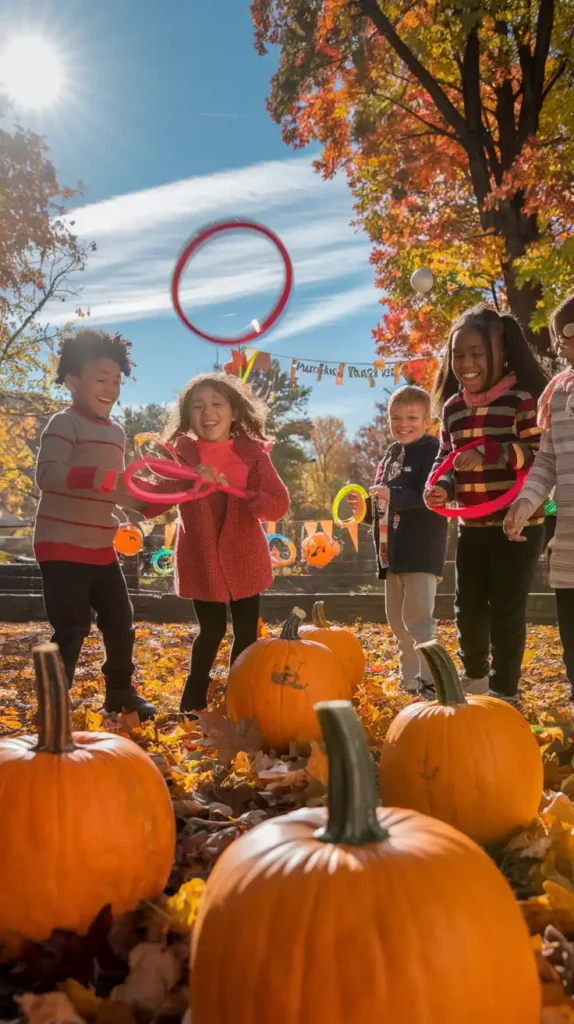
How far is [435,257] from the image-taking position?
11.8m

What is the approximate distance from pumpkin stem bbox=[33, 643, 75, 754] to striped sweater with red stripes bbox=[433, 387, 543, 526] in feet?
8.90

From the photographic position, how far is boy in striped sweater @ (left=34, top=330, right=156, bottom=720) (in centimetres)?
400

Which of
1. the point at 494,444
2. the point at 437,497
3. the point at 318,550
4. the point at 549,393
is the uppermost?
the point at 549,393

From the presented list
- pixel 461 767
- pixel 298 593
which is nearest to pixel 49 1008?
pixel 461 767

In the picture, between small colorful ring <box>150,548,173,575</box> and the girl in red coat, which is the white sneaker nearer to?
the girl in red coat

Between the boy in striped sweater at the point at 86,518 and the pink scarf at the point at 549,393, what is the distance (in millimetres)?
2122

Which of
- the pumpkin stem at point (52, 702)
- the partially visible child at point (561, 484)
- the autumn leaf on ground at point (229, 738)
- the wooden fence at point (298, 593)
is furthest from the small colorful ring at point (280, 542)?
the pumpkin stem at point (52, 702)

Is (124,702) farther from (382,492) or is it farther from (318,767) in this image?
(382,492)

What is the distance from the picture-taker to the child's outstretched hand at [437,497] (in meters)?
4.02

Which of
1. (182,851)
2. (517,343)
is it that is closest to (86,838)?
(182,851)

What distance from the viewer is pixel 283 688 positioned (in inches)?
115

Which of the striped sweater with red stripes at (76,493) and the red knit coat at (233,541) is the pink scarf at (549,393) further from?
the striped sweater with red stripes at (76,493)

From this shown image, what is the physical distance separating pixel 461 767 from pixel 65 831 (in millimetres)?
998

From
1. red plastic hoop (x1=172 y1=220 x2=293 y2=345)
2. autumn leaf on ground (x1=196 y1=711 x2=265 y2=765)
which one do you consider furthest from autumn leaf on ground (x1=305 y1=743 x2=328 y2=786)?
red plastic hoop (x1=172 y1=220 x2=293 y2=345)
